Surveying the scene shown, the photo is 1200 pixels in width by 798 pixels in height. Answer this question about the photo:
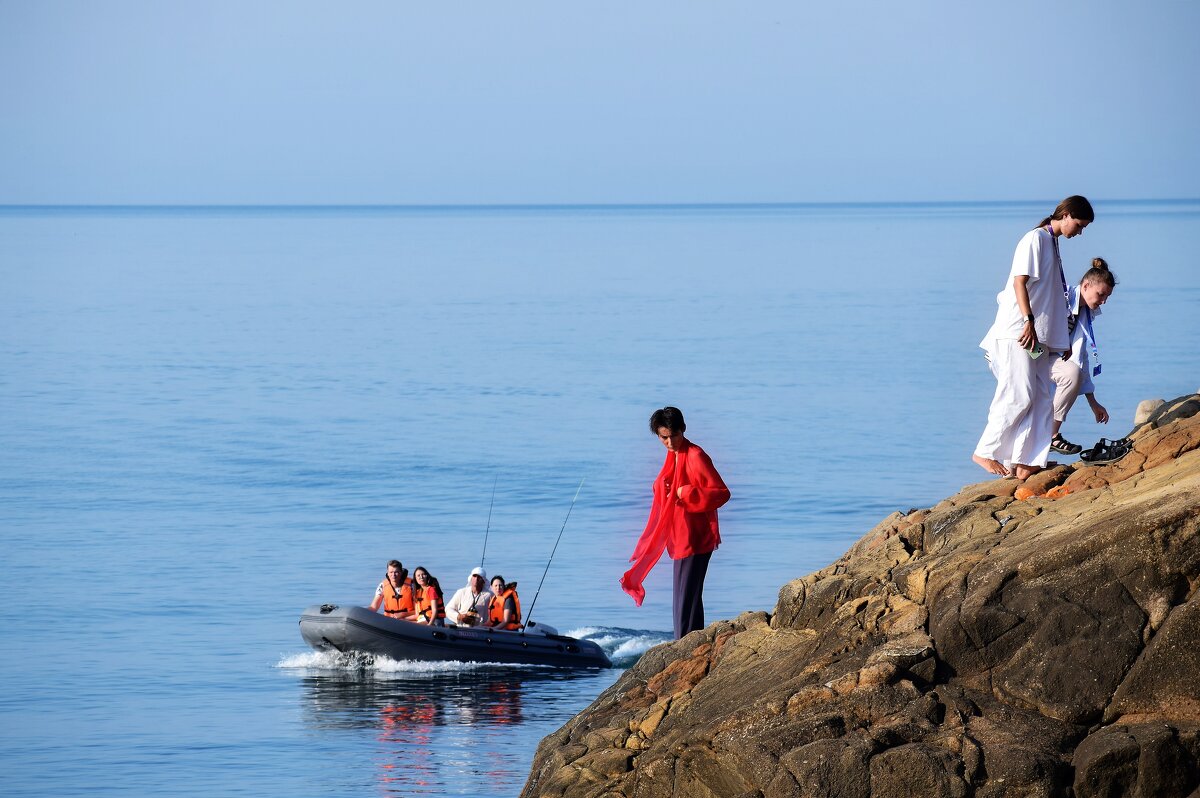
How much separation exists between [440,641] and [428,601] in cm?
66

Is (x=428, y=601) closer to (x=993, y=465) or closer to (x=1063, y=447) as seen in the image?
(x=993, y=465)

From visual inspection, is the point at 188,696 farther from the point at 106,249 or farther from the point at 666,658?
the point at 106,249

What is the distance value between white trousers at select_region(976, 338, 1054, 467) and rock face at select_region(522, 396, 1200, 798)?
0.60m

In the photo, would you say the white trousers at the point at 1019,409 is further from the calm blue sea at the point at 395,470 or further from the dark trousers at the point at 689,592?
the calm blue sea at the point at 395,470

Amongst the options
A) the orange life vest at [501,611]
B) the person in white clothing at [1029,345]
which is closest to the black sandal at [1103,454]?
the person in white clothing at [1029,345]

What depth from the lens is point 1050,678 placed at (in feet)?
28.1

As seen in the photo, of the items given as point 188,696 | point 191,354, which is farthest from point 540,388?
point 188,696

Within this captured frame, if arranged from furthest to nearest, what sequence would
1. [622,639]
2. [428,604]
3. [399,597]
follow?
[622,639] < [399,597] < [428,604]

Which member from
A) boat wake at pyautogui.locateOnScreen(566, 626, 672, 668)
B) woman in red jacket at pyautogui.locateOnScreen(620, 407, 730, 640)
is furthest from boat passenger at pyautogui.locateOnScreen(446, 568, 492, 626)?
woman in red jacket at pyautogui.locateOnScreen(620, 407, 730, 640)

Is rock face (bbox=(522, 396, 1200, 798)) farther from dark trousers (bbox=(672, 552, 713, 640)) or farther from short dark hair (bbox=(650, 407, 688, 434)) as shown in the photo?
short dark hair (bbox=(650, 407, 688, 434))

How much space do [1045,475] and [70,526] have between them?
22.9 meters

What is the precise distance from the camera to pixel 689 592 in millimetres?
11031

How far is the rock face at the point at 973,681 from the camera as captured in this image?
8.26 metres

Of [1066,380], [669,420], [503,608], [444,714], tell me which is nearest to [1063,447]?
[1066,380]
